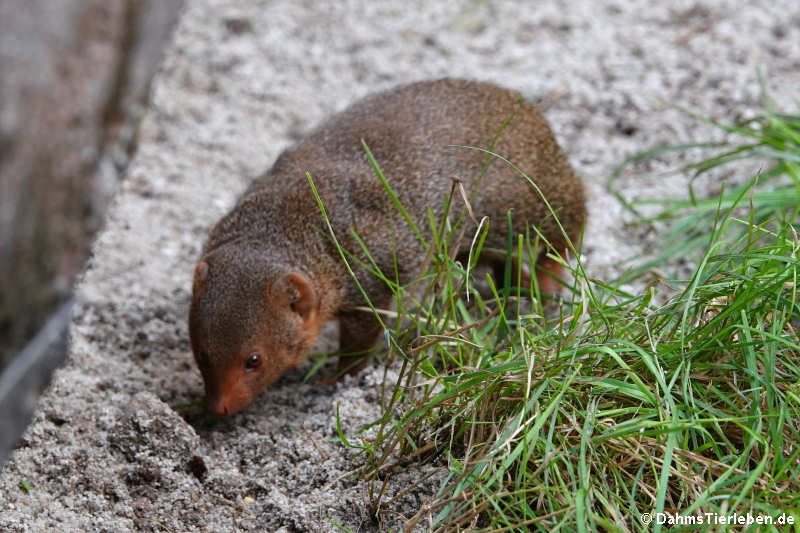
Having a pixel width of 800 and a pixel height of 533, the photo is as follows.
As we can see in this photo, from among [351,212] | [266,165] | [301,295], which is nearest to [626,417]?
[301,295]

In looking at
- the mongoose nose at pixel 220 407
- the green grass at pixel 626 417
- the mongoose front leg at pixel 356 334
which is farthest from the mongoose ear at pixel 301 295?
the green grass at pixel 626 417

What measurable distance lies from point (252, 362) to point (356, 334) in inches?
23.3

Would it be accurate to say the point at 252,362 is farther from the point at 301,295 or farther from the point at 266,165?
the point at 266,165

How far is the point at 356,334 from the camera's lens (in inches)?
152

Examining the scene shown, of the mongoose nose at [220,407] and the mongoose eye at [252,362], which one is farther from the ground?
the mongoose eye at [252,362]

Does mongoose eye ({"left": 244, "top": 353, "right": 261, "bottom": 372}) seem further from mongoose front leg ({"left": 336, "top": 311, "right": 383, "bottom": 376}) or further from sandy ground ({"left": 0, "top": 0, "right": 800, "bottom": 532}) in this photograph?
mongoose front leg ({"left": 336, "top": 311, "right": 383, "bottom": 376})

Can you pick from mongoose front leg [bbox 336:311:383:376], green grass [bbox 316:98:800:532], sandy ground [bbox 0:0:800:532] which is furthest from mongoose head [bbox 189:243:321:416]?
green grass [bbox 316:98:800:532]

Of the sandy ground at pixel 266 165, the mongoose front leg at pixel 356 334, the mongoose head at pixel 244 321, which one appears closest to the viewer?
the sandy ground at pixel 266 165

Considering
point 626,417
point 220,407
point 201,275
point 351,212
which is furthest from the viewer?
point 351,212

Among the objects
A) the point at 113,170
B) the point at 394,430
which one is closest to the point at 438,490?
the point at 394,430

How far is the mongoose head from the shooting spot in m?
3.32

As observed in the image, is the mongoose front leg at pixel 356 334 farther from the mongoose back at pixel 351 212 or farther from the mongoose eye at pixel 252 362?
the mongoose eye at pixel 252 362

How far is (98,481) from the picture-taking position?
2818 millimetres

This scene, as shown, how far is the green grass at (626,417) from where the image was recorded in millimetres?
2283
